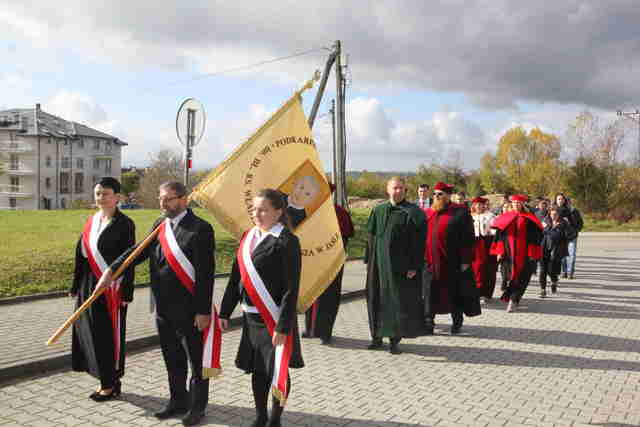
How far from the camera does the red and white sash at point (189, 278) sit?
437 cm

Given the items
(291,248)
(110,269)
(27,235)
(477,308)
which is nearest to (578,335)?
(477,308)

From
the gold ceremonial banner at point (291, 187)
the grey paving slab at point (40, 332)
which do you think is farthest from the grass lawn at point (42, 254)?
the gold ceremonial banner at point (291, 187)

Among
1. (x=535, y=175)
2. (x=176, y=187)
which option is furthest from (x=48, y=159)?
(x=176, y=187)

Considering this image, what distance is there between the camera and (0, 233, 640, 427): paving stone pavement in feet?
15.7

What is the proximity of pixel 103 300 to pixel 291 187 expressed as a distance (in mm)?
2239

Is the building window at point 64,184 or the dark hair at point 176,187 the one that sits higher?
the building window at point 64,184

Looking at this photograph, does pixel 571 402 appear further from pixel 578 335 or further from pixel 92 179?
pixel 92 179

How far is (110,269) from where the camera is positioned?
4.72m

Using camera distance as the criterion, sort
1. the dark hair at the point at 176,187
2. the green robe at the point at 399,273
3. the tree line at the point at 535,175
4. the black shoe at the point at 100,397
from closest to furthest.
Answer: the dark hair at the point at 176,187, the black shoe at the point at 100,397, the green robe at the point at 399,273, the tree line at the point at 535,175

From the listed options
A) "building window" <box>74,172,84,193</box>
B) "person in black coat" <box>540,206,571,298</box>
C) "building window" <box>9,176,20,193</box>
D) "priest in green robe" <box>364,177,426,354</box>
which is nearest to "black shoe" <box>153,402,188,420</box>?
"priest in green robe" <box>364,177,426,354</box>

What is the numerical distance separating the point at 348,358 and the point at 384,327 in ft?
1.87

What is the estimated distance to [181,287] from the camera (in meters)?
4.42

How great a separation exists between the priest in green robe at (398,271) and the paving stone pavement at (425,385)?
364mm

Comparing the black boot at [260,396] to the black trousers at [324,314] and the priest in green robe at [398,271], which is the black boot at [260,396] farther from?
the black trousers at [324,314]
